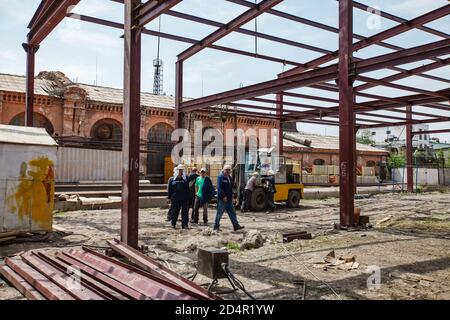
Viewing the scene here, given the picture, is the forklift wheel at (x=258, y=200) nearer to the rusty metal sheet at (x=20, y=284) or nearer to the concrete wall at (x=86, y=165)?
the concrete wall at (x=86, y=165)

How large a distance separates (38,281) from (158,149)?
18.4 m

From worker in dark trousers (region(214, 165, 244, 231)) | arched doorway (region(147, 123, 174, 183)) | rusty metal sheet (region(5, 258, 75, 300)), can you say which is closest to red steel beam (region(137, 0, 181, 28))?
worker in dark trousers (region(214, 165, 244, 231))

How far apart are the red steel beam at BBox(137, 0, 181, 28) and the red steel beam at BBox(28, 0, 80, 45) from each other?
282 centimetres

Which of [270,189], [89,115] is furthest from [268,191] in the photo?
[89,115]

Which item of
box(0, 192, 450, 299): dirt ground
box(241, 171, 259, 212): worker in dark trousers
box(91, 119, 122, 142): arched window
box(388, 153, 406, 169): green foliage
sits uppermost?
box(91, 119, 122, 142): arched window

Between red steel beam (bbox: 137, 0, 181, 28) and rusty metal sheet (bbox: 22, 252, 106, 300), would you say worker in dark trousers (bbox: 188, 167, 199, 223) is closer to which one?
red steel beam (bbox: 137, 0, 181, 28)

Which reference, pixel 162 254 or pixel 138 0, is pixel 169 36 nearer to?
pixel 138 0

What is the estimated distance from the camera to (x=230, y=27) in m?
12.0

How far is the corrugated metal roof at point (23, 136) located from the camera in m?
7.53

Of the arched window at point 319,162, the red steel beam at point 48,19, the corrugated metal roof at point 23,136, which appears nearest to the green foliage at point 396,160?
the arched window at point 319,162

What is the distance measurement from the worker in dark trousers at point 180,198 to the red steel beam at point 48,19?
4.66 meters

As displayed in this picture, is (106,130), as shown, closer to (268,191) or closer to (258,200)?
(258,200)

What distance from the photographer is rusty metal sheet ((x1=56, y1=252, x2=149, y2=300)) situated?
3.96m

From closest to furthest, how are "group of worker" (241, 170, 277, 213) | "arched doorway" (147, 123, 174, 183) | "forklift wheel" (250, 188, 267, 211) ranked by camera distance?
"group of worker" (241, 170, 277, 213)
"forklift wheel" (250, 188, 267, 211)
"arched doorway" (147, 123, 174, 183)
